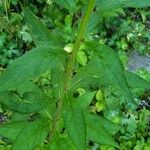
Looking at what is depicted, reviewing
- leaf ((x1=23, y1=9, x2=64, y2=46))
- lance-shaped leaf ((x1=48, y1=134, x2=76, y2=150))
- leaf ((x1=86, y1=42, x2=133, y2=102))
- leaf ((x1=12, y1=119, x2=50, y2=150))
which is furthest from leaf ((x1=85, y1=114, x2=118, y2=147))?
leaf ((x1=86, y1=42, x2=133, y2=102))

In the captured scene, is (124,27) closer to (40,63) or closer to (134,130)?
(134,130)

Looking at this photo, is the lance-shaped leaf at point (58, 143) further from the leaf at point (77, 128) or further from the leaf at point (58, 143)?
the leaf at point (77, 128)

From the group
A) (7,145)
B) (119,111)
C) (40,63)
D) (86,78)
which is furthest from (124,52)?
(40,63)

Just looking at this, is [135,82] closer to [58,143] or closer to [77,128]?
[77,128]

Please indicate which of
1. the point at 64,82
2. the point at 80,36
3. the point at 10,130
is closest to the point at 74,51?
the point at 80,36

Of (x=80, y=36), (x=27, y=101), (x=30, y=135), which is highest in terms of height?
(x=80, y=36)

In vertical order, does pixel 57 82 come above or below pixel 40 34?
below
